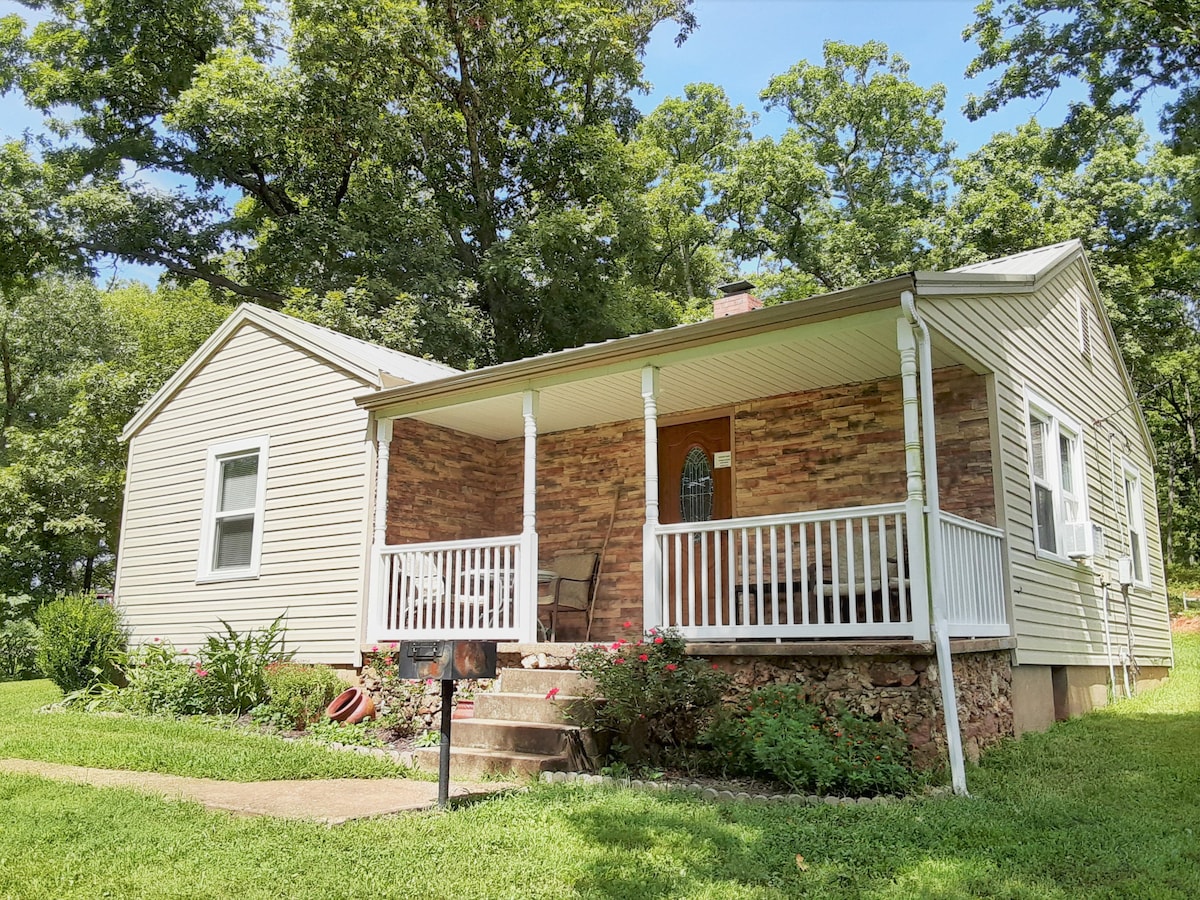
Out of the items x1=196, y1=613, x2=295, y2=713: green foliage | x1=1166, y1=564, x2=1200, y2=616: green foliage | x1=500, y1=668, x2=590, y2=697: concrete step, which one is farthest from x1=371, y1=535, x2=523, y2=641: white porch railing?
x1=1166, y1=564, x2=1200, y2=616: green foliage

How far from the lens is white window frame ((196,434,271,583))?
10.2 meters

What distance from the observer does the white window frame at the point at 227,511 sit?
10.2 meters

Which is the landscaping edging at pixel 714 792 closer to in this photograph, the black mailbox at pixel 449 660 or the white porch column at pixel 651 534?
the black mailbox at pixel 449 660

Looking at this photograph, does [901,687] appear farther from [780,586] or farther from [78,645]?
[78,645]

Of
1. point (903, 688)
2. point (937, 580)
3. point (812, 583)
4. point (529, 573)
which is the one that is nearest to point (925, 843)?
point (903, 688)

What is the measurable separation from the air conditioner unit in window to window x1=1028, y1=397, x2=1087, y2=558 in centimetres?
5

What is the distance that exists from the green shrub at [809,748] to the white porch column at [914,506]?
720 mm

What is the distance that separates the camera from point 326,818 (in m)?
4.84

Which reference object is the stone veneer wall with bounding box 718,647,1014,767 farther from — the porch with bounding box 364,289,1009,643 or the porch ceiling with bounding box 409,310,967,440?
the porch ceiling with bounding box 409,310,967,440

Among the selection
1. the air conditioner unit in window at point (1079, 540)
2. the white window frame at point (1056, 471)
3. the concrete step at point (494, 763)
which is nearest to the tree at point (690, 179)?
the white window frame at point (1056, 471)

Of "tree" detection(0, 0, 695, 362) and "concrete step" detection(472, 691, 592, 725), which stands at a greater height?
"tree" detection(0, 0, 695, 362)

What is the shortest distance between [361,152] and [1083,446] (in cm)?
1476

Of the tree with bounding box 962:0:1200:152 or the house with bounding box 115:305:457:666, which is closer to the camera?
the house with bounding box 115:305:457:666

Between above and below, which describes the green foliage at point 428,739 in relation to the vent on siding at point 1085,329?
below
